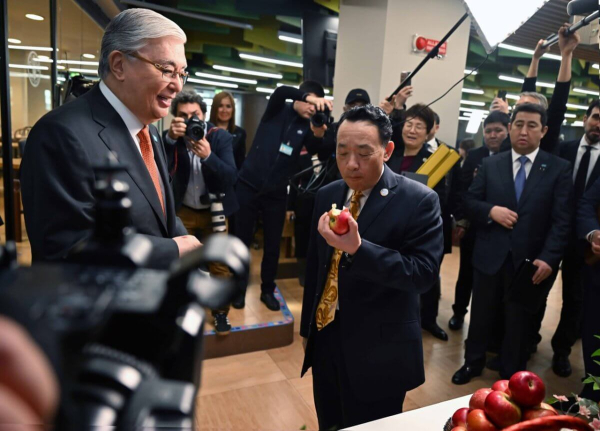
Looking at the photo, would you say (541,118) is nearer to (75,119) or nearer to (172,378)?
(75,119)

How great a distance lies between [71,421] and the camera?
234mm

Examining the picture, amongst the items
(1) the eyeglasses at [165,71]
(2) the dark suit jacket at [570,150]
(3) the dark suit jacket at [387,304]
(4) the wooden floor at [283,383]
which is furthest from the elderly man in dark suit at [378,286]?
(2) the dark suit jacket at [570,150]

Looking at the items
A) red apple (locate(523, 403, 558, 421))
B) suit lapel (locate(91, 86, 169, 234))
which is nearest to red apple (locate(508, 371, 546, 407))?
red apple (locate(523, 403, 558, 421))

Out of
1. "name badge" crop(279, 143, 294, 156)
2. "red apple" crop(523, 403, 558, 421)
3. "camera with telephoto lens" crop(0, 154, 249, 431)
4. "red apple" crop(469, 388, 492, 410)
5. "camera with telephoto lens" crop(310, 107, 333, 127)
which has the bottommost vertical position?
"red apple" crop(469, 388, 492, 410)

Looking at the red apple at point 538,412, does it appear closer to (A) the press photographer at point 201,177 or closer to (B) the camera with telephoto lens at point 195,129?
(A) the press photographer at point 201,177

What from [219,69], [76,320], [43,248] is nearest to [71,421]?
[76,320]

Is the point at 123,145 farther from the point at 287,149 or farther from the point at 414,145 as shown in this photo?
the point at 414,145

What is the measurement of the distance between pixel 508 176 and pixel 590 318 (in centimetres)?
81

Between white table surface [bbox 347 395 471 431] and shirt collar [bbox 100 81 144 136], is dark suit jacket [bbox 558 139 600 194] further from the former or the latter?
shirt collar [bbox 100 81 144 136]

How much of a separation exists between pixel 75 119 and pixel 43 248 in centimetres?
30

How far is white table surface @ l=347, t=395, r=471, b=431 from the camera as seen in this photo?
3.24ft

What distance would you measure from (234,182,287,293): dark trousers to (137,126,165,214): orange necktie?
1.77 metres

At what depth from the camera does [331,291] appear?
56.6 inches

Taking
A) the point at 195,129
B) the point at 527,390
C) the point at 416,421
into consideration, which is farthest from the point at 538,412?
the point at 195,129
